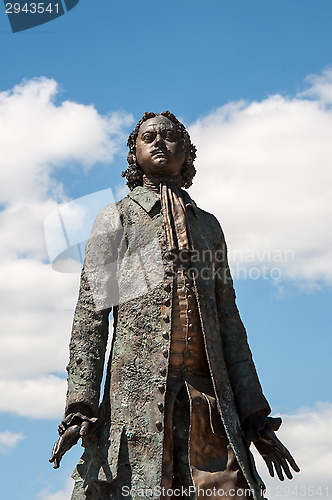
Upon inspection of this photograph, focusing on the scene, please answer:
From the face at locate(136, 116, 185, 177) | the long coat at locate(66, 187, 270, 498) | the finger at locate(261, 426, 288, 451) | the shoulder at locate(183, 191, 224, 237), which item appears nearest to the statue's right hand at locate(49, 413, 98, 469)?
the long coat at locate(66, 187, 270, 498)

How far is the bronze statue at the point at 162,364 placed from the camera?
7020 millimetres

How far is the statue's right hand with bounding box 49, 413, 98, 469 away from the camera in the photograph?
7051 millimetres

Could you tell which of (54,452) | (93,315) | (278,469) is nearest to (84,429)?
(54,452)

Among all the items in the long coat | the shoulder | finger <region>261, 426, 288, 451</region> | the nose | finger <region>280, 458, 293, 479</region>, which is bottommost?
finger <region>280, 458, 293, 479</region>

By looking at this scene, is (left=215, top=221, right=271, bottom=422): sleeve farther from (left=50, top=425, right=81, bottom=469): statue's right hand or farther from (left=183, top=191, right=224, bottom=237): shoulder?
(left=50, top=425, right=81, bottom=469): statue's right hand

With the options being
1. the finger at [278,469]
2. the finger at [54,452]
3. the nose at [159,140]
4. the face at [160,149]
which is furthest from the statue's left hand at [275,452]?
the nose at [159,140]

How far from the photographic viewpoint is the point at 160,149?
8.55 metres

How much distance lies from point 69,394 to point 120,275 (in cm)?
146

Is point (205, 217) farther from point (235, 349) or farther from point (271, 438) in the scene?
point (271, 438)

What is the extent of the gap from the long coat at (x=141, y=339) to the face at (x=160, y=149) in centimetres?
37

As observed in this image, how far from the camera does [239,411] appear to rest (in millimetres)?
7688

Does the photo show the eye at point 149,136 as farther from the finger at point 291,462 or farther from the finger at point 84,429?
the finger at point 291,462

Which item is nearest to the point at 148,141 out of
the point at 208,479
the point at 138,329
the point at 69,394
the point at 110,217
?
the point at 110,217

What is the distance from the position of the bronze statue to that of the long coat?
1 cm
